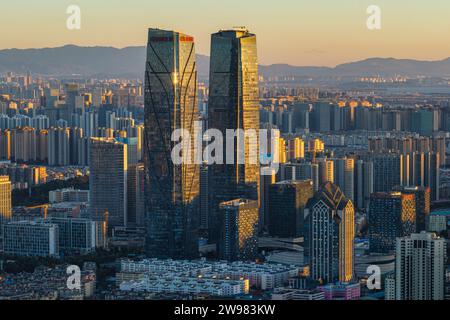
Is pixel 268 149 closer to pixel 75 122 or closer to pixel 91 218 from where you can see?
pixel 91 218

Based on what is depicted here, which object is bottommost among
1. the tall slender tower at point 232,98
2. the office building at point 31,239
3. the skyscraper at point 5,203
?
the office building at point 31,239

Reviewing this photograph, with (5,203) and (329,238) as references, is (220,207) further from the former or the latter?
(5,203)

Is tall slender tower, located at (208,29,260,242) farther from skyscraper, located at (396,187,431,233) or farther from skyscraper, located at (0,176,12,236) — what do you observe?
skyscraper, located at (0,176,12,236)

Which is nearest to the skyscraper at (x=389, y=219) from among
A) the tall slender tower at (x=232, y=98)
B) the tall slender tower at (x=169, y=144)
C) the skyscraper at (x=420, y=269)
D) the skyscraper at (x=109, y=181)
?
the tall slender tower at (x=232, y=98)

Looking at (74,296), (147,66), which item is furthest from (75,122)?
(74,296)

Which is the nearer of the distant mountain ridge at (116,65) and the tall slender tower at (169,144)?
the tall slender tower at (169,144)

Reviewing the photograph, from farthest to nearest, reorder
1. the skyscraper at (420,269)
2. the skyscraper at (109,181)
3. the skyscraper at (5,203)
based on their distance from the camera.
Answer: the skyscraper at (109,181), the skyscraper at (5,203), the skyscraper at (420,269)

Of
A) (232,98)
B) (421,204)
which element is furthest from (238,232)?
(421,204)

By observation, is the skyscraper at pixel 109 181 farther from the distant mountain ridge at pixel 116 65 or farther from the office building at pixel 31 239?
the office building at pixel 31 239
